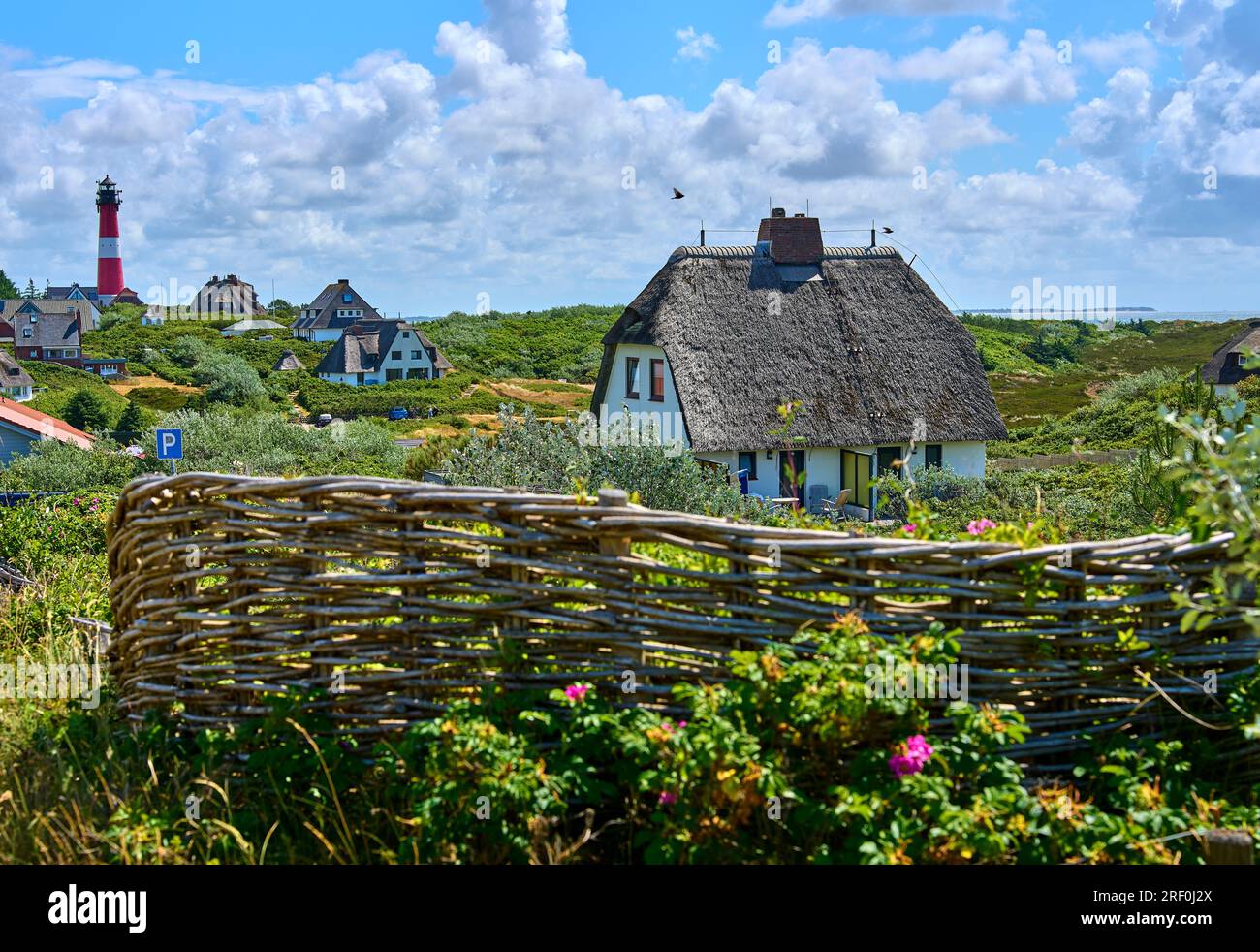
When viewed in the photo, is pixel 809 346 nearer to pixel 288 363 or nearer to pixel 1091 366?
pixel 1091 366

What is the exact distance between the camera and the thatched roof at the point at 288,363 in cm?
7075

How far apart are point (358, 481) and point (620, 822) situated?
4.45 feet

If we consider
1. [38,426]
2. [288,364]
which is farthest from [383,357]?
[38,426]

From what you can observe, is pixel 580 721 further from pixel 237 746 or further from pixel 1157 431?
pixel 1157 431

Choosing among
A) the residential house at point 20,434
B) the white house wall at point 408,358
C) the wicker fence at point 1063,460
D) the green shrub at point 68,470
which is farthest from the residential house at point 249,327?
the wicker fence at point 1063,460

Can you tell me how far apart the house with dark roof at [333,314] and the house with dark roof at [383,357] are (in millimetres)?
16230

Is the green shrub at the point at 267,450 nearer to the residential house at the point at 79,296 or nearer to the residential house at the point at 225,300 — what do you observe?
the residential house at the point at 225,300

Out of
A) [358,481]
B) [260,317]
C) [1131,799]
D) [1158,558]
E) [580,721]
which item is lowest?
[1131,799]

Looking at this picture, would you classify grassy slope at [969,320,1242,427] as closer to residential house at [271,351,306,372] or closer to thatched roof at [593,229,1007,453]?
thatched roof at [593,229,1007,453]

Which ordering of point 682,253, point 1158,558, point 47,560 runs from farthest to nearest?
point 682,253 → point 47,560 → point 1158,558

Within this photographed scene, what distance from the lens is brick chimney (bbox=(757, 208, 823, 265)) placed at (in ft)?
89.1

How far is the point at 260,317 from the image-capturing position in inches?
3632

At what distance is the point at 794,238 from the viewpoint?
89.8ft
